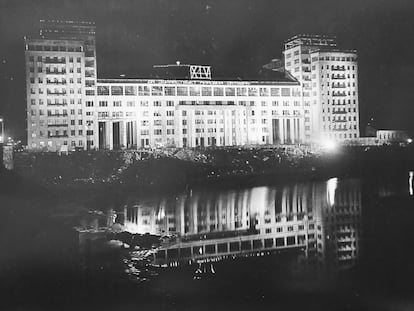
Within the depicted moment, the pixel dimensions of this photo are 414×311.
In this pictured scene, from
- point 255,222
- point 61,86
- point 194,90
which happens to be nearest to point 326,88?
point 194,90

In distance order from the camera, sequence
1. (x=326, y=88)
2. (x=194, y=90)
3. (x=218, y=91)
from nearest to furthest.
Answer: (x=194, y=90)
(x=218, y=91)
(x=326, y=88)

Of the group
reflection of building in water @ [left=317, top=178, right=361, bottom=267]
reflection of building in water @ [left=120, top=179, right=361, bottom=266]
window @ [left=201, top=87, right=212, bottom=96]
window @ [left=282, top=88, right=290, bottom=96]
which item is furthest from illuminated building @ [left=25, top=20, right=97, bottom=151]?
reflection of building in water @ [left=317, top=178, right=361, bottom=267]

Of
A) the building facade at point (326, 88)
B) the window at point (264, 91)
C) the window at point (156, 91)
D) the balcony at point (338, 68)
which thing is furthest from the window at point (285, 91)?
the window at point (156, 91)

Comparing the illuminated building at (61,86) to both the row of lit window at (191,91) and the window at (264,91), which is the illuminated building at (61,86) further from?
the window at (264,91)

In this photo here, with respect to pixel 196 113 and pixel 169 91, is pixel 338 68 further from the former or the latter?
pixel 169 91

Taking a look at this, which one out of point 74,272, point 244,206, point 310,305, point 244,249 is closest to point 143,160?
point 244,206

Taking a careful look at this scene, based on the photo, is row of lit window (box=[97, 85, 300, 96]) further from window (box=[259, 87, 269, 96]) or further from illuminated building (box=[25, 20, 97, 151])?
illuminated building (box=[25, 20, 97, 151])
